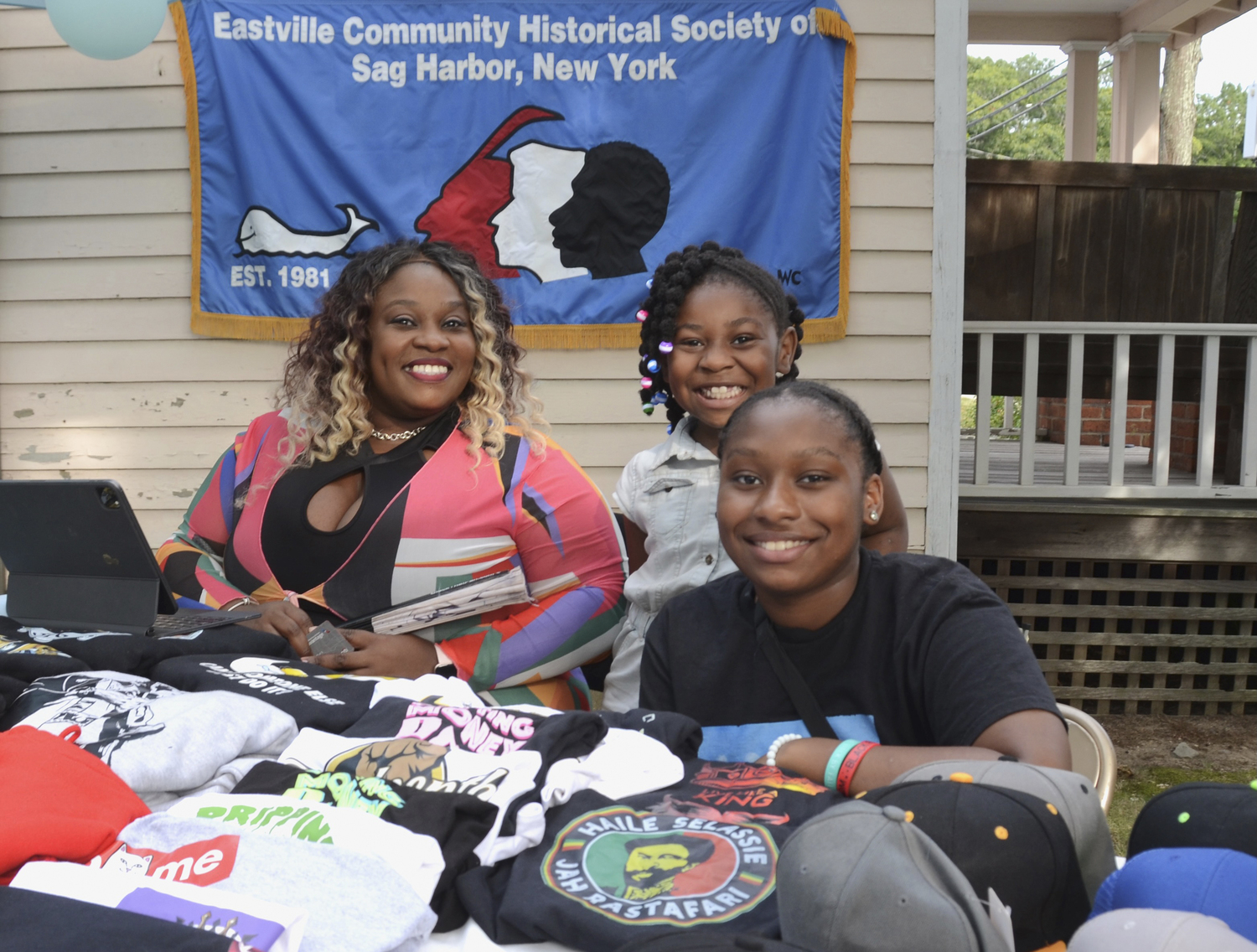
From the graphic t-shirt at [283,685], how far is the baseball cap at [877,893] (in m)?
0.75

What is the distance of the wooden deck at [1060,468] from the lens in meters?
6.14

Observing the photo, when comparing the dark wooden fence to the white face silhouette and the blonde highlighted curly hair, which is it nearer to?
the white face silhouette

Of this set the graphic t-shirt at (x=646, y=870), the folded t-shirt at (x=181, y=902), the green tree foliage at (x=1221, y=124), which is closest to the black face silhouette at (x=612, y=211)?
the graphic t-shirt at (x=646, y=870)

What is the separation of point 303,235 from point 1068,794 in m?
3.78

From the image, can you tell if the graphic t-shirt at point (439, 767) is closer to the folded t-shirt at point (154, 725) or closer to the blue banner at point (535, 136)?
the folded t-shirt at point (154, 725)

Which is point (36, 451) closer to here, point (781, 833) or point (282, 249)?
point (282, 249)

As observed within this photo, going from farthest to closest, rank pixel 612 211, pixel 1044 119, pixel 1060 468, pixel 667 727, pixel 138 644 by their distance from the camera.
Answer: pixel 1044 119, pixel 1060 468, pixel 612 211, pixel 138 644, pixel 667 727

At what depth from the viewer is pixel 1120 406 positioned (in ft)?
16.5

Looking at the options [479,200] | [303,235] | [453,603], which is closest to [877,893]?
[453,603]

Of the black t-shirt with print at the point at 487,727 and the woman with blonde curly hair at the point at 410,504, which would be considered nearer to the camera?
the black t-shirt with print at the point at 487,727

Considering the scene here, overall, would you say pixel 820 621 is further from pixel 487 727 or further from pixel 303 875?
pixel 303 875

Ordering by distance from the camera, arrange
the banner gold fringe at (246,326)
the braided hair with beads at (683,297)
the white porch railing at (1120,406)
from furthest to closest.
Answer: the white porch railing at (1120,406) < the banner gold fringe at (246,326) < the braided hair with beads at (683,297)

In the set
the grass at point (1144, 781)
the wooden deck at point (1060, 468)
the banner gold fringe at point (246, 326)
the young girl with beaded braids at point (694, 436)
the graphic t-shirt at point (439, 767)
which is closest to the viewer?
the graphic t-shirt at point (439, 767)

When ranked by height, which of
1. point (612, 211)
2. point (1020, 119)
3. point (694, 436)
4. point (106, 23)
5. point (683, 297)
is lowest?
point (694, 436)
